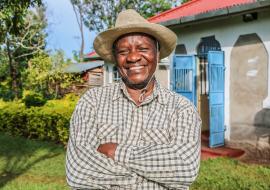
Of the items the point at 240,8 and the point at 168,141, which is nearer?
the point at 168,141

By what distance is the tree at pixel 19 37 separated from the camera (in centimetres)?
629

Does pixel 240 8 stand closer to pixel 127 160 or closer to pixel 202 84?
pixel 202 84

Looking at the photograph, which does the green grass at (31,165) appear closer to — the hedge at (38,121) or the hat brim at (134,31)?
the hedge at (38,121)

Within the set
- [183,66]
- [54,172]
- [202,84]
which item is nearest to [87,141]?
[54,172]

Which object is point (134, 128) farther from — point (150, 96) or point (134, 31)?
point (134, 31)

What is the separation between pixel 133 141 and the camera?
1.99 metres

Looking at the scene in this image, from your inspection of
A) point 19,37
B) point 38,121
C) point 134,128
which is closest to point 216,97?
point 38,121

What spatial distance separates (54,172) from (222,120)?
4021 millimetres

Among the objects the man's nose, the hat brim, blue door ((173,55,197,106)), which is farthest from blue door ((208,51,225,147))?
the man's nose

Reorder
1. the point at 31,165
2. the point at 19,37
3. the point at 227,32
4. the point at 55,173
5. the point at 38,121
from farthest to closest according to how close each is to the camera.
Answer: the point at 19,37 → the point at 38,121 → the point at 227,32 → the point at 31,165 → the point at 55,173

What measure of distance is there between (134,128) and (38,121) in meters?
9.65

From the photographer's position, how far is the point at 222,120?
8.56m

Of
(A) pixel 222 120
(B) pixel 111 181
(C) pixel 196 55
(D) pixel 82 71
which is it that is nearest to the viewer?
(B) pixel 111 181

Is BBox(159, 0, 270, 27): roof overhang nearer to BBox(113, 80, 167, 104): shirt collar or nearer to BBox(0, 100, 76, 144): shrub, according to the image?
BBox(0, 100, 76, 144): shrub
